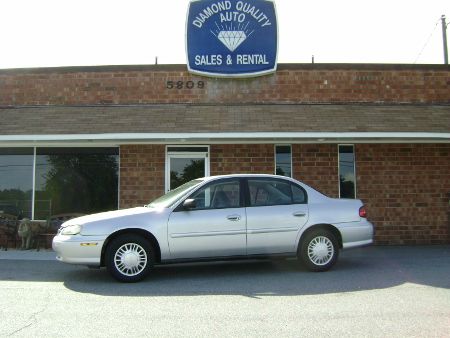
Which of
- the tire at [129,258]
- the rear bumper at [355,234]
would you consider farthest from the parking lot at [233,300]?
the rear bumper at [355,234]

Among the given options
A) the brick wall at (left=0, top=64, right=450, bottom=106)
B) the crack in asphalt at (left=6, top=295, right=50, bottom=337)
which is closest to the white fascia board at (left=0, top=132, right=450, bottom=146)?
the brick wall at (left=0, top=64, right=450, bottom=106)

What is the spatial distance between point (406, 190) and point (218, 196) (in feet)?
19.4

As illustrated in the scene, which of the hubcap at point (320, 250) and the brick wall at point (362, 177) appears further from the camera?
the brick wall at point (362, 177)

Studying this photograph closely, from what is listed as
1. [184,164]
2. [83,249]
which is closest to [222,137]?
[184,164]

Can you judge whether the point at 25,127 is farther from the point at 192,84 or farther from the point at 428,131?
the point at 428,131

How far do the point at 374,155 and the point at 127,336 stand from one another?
334 inches

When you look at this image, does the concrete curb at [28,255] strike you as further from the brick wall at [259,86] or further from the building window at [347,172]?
the building window at [347,172]

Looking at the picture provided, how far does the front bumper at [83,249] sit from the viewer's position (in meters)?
7.09

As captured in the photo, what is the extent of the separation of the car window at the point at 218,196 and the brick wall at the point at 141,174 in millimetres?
4089

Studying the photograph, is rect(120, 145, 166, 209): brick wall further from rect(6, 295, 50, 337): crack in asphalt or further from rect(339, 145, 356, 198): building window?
rect(6, 295, 50, 337): crack in asphalt

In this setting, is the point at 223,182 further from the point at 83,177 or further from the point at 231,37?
the point at 231,37

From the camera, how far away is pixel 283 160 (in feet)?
38.6

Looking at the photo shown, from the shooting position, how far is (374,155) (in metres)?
11.7

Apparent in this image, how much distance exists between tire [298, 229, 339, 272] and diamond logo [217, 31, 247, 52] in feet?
22.3
